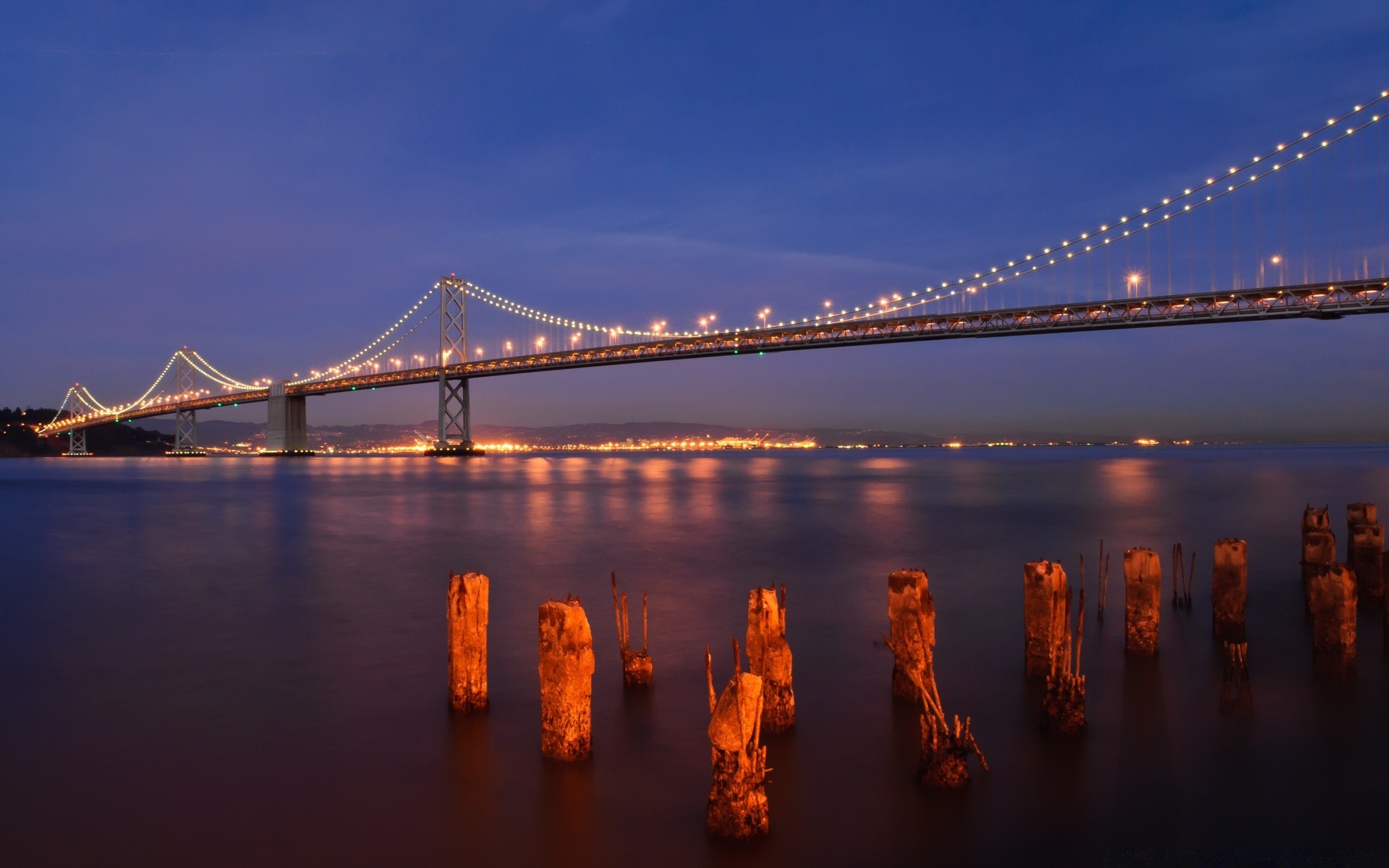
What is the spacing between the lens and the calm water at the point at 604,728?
415 centimetres

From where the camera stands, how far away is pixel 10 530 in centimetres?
1909

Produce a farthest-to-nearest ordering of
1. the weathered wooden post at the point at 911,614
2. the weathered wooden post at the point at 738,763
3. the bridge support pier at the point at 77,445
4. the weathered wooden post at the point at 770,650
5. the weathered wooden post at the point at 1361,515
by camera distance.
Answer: the bridge support pier at the point at 77,445, the weathered wooden post at the point at 1361,515, the weathered wooden post at the point at 911,614, the weathered wooden post at the point at 770,650, the weathered wooden post at the point at 738,763

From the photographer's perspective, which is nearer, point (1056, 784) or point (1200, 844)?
point (1200, 844)

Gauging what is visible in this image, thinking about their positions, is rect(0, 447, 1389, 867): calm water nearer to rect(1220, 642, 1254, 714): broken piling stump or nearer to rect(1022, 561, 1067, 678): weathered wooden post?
rect(1220, 642, 1254, 714): broken piling stump

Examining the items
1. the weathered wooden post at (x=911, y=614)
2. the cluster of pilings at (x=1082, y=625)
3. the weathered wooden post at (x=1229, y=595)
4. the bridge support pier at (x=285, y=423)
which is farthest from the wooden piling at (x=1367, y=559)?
the bridge support pier at (x=285, y=423)

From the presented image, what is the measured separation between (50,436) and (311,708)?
366 feet

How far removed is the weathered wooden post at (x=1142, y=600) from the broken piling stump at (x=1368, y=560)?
2.90 metres

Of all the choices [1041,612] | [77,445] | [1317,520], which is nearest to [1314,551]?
[1317,520]

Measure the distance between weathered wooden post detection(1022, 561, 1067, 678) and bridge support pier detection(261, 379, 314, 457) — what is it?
7262 cm

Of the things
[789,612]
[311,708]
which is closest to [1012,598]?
[789,612]

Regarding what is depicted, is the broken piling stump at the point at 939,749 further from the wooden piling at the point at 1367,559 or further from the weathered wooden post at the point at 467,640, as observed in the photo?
the wooden piling at the point at 1367,559

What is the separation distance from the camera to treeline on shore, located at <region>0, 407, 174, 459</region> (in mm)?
94500

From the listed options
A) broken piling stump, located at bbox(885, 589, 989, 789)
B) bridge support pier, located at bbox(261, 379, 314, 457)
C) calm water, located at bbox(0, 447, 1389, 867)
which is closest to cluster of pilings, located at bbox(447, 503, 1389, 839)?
broken piling stump, located at bbox(885, 589, 989, 789)

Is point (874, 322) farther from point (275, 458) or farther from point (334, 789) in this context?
point (275, 458)
